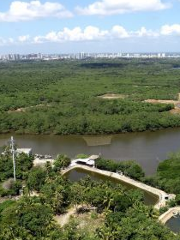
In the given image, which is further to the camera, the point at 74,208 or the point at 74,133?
the point at 74,133

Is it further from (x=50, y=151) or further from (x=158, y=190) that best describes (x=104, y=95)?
(x=158, y=190)

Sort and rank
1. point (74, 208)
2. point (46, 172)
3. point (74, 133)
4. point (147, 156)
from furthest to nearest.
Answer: point (74, 133), point (147, 156), point (46, 172), point (74, 208)

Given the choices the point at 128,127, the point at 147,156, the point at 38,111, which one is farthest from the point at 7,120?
the point at 147,156

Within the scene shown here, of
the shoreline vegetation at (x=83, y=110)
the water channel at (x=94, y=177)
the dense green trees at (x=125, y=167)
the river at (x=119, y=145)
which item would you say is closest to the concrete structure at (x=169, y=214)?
the water channel at (x=94, y=177)

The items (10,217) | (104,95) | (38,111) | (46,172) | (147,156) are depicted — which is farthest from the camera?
(104,95)

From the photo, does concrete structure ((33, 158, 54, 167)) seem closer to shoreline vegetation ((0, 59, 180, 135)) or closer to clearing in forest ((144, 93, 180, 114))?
shoreline vegetation ((0, 59, 180, 135))

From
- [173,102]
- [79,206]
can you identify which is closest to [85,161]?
[79,206]
